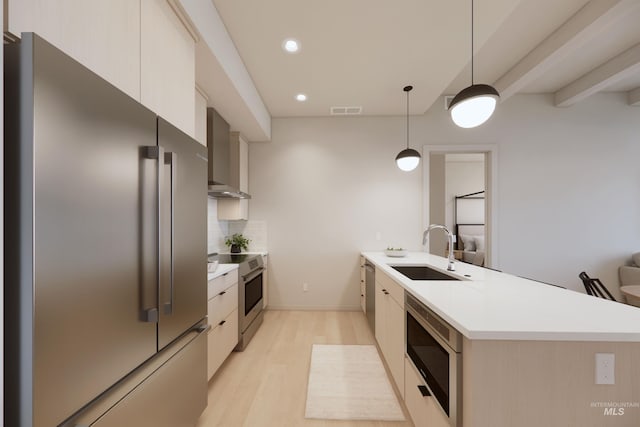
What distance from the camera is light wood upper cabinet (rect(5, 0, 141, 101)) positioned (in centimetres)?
74

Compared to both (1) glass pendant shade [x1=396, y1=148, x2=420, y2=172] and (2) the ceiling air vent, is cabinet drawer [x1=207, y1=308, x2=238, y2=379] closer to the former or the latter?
(1) glass pendant shade [x1=396, y1=148, x2=420, y2=172]

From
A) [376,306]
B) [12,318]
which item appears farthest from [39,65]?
[376,306]

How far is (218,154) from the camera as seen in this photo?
9.48 feet

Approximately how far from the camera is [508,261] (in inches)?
151

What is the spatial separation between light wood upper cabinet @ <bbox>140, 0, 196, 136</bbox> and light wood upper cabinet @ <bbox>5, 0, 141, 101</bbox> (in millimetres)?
54

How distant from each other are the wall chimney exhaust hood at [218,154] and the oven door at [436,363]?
7.08ft

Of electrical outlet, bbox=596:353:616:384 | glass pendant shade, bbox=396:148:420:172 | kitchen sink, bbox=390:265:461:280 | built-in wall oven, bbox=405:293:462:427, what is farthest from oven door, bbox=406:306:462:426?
glass pendant shade, bbox=396:148:420:172

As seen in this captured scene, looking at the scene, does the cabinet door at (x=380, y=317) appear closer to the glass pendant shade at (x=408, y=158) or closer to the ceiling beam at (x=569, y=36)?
the glass pendant shade at (x=408, y=158)

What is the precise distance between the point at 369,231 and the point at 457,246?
159 inches

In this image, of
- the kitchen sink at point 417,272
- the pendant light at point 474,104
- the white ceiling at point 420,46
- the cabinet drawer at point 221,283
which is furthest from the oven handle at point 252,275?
the pendant light at point 474,104

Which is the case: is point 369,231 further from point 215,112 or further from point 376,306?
point 215,112

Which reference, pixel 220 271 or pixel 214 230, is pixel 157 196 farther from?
pixel 214 230

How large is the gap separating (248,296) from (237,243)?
3.44 ft

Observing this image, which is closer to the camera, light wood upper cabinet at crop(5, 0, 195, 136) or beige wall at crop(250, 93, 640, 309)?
light wood upper cabinet at crop(5, 0, 195, 136)
